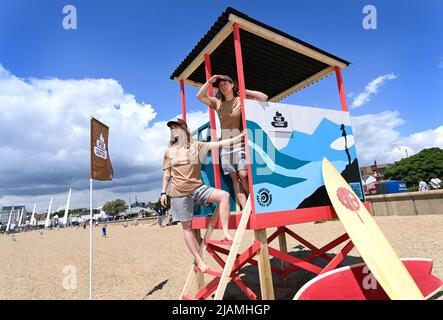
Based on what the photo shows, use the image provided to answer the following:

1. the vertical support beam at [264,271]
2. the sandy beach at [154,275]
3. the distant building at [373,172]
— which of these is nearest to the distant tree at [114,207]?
the distant building at [373,172]

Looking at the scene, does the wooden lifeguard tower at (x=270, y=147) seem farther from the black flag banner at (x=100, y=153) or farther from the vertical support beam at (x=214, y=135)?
the black flag banner at (x=100, y=153)

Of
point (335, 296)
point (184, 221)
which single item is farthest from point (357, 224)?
point (184, 221)

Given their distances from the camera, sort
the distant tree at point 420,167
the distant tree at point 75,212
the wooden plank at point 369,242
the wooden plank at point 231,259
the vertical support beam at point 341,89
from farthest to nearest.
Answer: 1. the distant tree at point 75,212
2. the distant tree at point 420,167
3. the vertical support beam at point 341,89
4. the wooden plank at point 231,259
5. the wooden plank at point 369,242

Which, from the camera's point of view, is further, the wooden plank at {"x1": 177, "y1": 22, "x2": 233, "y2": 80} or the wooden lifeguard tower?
the wooden plank at {"x1": 177, "y1": 22, "x2": 233, "y2": 80}

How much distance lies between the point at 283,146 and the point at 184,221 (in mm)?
1997

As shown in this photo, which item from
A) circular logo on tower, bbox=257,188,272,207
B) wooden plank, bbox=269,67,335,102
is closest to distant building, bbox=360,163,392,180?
wooden plank, bbox=269,67,335,102

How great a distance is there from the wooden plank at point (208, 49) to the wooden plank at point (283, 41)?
0.22 m

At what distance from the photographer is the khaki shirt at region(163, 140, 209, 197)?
161 inches

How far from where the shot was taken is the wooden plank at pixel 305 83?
644 cm

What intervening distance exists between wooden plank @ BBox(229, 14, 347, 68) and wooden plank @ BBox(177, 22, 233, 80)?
8.6 inches

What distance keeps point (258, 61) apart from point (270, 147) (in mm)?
2582

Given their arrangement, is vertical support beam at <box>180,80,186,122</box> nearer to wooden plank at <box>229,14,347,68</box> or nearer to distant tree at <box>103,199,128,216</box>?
wooden plank at <box>229,14,347,68</box>

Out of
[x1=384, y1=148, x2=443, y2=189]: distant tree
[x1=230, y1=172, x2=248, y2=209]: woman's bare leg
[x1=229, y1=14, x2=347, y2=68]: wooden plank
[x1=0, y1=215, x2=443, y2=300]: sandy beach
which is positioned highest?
[x1=384, y1=148, x2=443, y2=189]: distant tree
